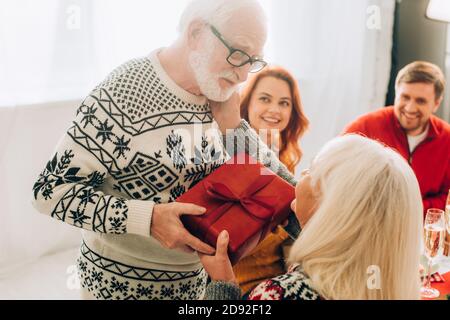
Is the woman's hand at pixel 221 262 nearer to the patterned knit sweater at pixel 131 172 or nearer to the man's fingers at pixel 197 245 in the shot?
the man's fingers at pixel 197 245

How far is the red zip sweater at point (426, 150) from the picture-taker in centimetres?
266

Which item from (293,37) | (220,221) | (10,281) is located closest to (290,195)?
(220,221)

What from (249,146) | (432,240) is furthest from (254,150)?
(432,240)

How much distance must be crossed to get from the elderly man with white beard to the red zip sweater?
1534mm

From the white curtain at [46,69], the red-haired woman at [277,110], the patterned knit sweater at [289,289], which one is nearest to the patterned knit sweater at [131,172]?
the patterned knit sweater at [289,289]

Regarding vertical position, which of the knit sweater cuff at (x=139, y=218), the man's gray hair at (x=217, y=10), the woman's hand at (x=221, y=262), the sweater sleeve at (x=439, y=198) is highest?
the man's gray hair at (x=217, y=10)

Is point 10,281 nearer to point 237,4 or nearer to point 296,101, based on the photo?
point 296,101

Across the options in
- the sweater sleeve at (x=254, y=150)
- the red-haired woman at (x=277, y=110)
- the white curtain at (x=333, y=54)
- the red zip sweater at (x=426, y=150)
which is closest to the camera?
the sweater sleeve at (x=254, y=150)

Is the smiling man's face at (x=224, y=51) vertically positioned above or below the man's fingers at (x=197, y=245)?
above

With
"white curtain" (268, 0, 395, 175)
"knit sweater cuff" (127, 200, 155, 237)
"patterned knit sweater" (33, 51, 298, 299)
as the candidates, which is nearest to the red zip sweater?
"white curtain" (268, 0, 395, 175)

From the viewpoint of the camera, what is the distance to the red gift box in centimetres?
126

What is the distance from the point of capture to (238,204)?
1312 millimetres

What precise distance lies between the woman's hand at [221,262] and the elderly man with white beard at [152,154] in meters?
0.03
